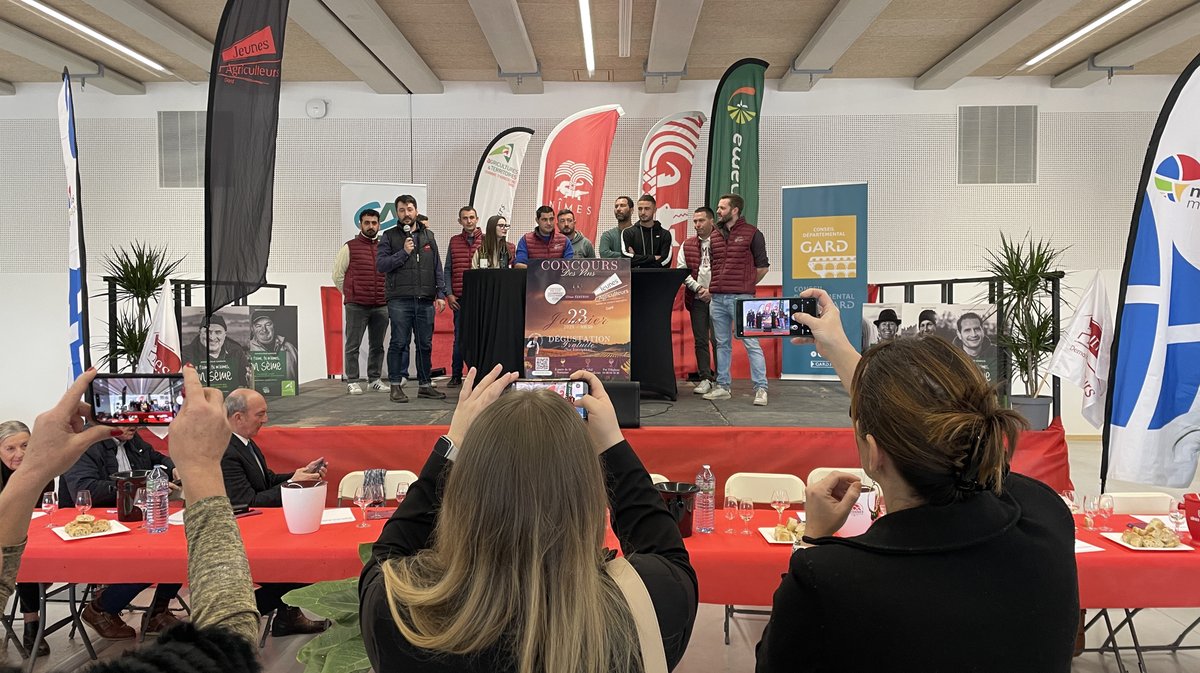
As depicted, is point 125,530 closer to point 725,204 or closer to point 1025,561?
point 1025,561

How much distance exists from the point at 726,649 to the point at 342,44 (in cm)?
670

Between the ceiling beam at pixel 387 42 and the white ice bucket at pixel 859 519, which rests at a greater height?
the ceiling beam at pixel 387 42

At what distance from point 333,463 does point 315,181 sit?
5749 millimetres

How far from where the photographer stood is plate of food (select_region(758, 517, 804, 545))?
243 cm

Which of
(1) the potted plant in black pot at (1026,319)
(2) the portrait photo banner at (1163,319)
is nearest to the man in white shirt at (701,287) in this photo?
(1) the potted plant in black pot at (1026,319)

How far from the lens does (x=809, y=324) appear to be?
5.82 feet

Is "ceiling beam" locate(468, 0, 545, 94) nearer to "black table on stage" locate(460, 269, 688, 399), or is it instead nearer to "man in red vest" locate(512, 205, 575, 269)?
"man in red vest" locate(512, 205, 575, 269)

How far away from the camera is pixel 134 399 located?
1.38 meters

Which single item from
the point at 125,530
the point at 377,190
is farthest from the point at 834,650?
the point at 377,190

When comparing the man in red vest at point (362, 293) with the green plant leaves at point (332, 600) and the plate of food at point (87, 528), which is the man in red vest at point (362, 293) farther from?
the green plant leaves at point (332, 600)

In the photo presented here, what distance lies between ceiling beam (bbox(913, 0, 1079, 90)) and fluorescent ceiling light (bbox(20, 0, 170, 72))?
868cm

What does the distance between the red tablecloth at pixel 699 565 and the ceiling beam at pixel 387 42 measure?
213 inches

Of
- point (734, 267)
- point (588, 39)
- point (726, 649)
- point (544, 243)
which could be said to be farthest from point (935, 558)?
point (588, 39)

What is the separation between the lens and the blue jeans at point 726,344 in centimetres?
571
